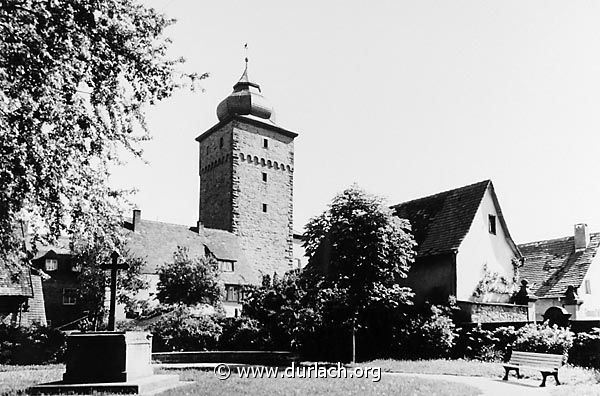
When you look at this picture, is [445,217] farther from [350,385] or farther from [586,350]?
[350,385]

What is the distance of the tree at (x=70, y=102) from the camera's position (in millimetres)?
10039

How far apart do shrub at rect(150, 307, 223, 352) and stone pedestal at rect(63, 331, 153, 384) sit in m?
14.5

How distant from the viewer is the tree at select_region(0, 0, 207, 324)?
395 inches

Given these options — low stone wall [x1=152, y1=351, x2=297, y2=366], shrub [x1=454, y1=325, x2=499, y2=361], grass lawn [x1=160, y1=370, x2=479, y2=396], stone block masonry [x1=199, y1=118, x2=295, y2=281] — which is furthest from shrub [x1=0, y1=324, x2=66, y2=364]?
stone block masonry [x1=199, y1=118, x2=295, y2=281]

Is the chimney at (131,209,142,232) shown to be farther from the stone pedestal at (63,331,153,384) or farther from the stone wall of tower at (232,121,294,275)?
the stone pedestal at (63,331,153,384)

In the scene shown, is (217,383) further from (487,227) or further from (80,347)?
(487,227)

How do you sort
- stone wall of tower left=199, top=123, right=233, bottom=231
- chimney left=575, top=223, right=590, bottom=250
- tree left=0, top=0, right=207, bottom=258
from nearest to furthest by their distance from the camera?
1. tree left=0, top=0, right=207, bottom=258
2. chimney left=575, top=223, right=590, bottom=250
3. stone wall of tower left=199, top=123, right=233, bottom=231

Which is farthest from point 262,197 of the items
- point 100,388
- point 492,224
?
point 100,388

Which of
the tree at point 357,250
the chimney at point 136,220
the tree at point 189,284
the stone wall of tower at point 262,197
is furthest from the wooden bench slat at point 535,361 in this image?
the stone wall of tower at point 262,197

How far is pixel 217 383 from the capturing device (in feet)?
46.1

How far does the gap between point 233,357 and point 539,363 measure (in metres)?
12.7

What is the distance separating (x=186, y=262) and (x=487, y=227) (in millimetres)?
16877

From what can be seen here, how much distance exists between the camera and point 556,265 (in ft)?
114

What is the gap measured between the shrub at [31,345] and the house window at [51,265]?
19497 mm
